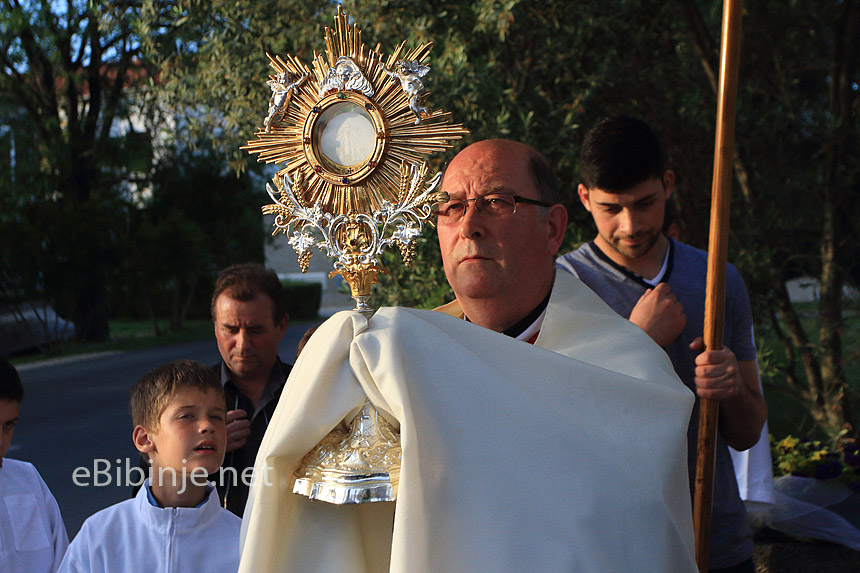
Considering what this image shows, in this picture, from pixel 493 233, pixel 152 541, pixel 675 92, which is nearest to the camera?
pixel 493 233

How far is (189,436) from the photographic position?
2582 mm

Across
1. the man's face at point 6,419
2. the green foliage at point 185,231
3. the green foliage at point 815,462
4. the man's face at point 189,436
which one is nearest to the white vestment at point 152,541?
the man's face at point 189,436

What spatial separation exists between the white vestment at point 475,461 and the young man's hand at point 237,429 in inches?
45.9

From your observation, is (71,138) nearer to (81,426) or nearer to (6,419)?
(81,426)

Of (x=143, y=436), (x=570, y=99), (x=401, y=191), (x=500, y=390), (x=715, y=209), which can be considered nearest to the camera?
(x=500, y=390)

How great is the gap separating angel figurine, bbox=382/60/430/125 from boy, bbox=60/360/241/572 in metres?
1.32

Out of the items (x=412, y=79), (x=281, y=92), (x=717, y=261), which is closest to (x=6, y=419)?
(x=281, y=92)

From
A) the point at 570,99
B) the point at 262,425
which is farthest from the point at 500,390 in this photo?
the point at 570,99

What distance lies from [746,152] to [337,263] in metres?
5.47

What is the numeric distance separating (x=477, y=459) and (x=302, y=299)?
27861 millimetres

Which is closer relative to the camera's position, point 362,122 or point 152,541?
point 362,122

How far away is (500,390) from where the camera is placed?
161 cm

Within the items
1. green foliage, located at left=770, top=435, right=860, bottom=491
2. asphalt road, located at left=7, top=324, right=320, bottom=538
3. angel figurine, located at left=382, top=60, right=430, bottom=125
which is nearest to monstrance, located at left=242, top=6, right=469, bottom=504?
angel figurine, located at left=382, top=60, right=430, bottom=125

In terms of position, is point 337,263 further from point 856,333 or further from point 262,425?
point 856,333
